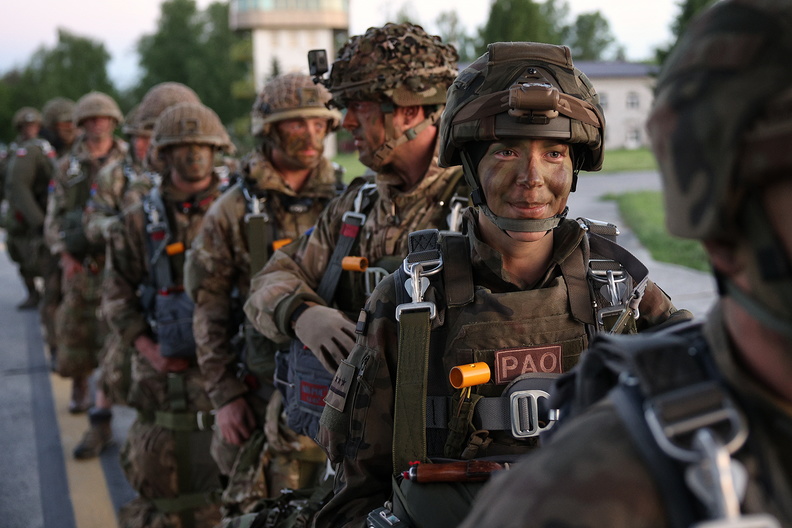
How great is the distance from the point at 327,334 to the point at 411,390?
→ 87 cm

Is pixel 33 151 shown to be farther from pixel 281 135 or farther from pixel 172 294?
pixel 281 135

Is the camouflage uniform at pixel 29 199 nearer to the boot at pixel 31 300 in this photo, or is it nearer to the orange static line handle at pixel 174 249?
the boot at pixel 31 300

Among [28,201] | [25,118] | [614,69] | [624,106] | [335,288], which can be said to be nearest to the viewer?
[335,288]

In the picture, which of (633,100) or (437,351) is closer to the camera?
(437,351)

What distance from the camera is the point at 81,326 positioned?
7.71 metres

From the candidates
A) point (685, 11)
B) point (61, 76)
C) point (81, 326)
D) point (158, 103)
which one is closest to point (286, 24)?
point (61, 76)

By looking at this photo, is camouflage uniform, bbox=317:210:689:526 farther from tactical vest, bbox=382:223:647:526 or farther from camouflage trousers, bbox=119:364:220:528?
camouflage trousers, bbox=119:364:220:528

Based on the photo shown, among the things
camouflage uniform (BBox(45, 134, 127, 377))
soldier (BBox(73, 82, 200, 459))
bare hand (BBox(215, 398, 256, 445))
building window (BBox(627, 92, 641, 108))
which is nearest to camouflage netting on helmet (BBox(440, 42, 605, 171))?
bare hand (BBox(215, 398, 256, 445))

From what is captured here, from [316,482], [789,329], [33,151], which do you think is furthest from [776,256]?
[33,151]

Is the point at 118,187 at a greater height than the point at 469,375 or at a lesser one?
lesser

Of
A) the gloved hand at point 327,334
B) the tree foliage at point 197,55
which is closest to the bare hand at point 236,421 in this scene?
the gloved hand at point 327,334

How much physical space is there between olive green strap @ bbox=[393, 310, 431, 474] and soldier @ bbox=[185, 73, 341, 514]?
6.58ft

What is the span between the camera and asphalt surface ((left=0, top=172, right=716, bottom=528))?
574cm

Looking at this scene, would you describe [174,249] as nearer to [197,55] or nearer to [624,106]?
[197,55]
